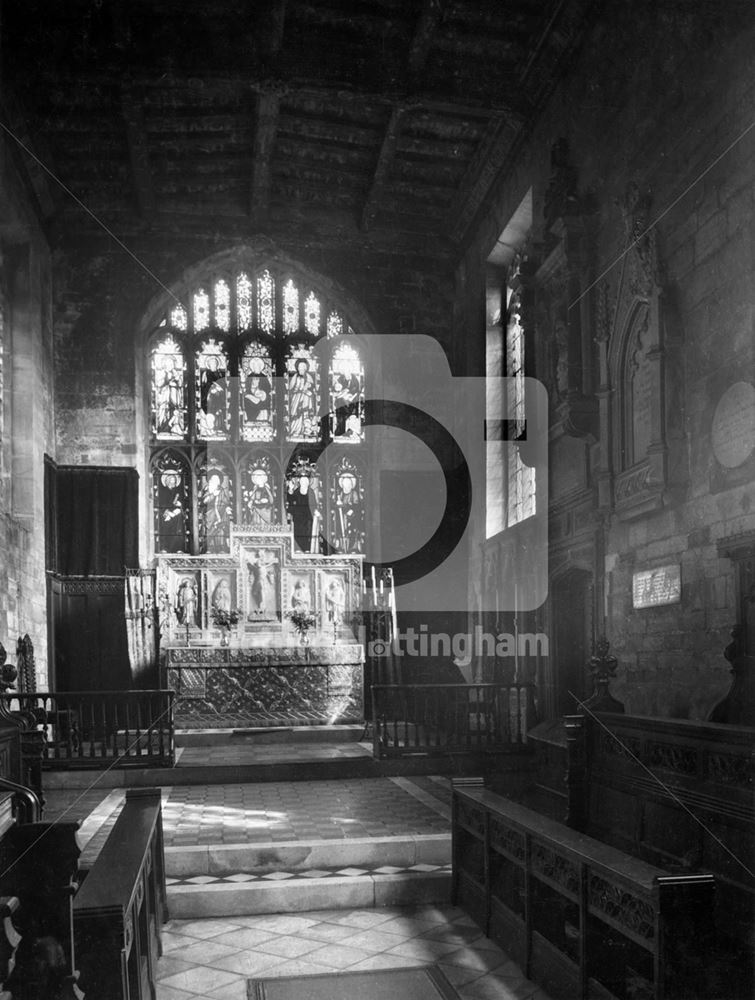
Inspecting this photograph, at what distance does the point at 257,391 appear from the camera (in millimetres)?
14578

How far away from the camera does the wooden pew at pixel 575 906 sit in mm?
2951

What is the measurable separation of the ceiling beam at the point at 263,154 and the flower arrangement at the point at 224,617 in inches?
222

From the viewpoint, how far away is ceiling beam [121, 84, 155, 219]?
35.9ft

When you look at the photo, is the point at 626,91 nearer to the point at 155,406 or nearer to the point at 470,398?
the point at 470,398

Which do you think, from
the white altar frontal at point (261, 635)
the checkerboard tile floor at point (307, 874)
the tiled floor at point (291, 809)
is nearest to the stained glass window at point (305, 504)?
the white altar frontal at point (261, 635)

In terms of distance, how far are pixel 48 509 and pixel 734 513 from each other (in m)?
9.00

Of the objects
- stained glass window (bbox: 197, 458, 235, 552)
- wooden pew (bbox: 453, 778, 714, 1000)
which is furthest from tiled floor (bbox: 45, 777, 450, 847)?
stained glass window (bbox: 197, 458, 235, 552)

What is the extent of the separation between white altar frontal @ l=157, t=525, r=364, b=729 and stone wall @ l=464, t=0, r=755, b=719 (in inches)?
179

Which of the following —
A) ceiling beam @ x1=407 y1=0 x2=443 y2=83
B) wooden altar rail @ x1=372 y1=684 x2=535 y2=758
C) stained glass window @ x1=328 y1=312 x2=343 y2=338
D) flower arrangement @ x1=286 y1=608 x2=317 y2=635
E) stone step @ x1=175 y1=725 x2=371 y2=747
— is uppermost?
ceiling beam @ x1=407 y1=0 x2=443 y2=83

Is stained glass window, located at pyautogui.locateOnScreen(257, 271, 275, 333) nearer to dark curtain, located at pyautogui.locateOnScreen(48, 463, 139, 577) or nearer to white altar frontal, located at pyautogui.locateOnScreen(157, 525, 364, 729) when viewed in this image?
dark curtain, located at pyautogui.locateOnScreen(48, 463, 139, 577)

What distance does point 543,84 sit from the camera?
10258mm

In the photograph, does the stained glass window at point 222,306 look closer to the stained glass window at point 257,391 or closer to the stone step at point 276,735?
the stained glass window at point 257,391

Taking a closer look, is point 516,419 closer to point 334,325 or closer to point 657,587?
point 334,325

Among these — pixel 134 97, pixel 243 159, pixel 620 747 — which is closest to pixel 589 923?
pixel 620 747
